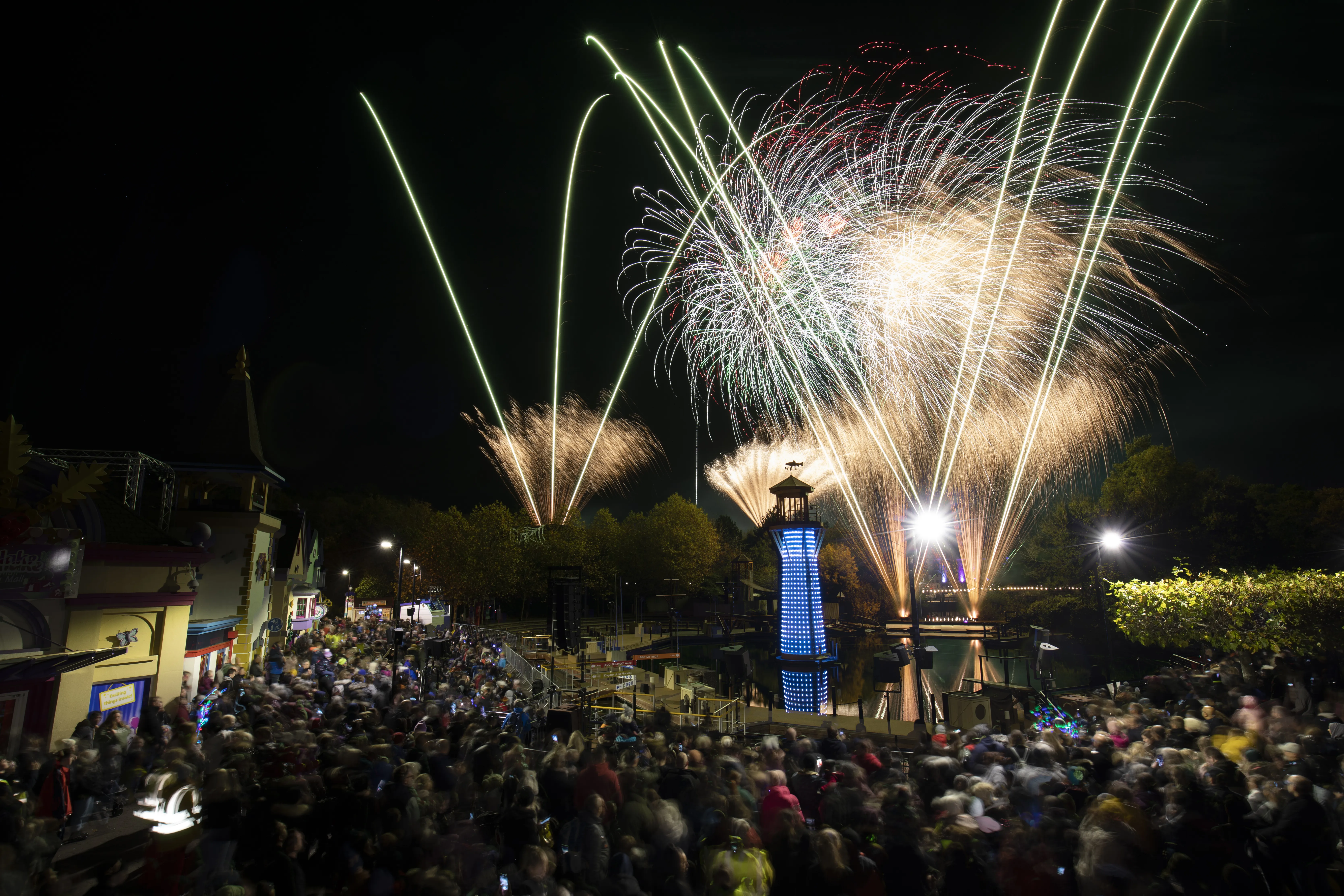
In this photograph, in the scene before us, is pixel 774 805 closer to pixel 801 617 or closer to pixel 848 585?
pixel 801 617

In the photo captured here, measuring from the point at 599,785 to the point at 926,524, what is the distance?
17.7 meters

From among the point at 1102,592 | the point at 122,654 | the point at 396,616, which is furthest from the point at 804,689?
the point at 122,654

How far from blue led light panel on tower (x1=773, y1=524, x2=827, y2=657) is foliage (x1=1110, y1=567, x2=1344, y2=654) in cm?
1147

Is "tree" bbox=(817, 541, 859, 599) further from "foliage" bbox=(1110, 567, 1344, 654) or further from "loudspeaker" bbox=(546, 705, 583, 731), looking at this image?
"loudspeaker" bbox=(546, 705, 583, 731)

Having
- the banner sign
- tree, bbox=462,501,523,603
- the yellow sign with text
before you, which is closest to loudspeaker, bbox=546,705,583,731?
the yellow sign with text

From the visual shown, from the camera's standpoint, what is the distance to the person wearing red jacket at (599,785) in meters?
7.46

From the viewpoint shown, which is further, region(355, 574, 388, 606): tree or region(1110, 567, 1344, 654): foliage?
region(355, 574, 388, 606): tree

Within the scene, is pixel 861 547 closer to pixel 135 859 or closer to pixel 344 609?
pixel 344 609

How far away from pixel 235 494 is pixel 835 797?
81.1 feet

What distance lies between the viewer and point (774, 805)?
717 cm

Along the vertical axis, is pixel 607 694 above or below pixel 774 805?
below

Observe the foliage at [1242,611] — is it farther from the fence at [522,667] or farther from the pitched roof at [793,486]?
the fence at [522,667]

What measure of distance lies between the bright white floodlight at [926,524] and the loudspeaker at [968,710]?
241 inches

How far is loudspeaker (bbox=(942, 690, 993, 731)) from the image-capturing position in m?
16.6
